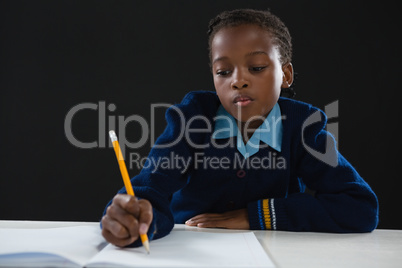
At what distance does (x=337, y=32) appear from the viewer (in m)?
2.25

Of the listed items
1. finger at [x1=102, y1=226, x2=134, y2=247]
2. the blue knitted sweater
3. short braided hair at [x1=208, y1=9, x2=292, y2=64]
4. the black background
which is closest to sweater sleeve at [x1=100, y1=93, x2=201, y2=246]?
the blue knitted sweater

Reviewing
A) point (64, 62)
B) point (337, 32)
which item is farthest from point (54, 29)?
point (337, 32)

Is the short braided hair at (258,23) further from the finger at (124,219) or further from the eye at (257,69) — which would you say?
the finger at (124,219)

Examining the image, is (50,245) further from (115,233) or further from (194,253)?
(194,253)

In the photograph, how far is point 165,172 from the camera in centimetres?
101

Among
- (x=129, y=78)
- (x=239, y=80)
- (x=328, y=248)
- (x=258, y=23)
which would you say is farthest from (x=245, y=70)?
(x=129, y=78)

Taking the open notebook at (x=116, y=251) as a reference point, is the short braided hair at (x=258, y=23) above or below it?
above

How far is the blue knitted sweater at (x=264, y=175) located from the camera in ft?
3.22

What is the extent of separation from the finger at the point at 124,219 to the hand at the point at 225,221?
0.92ft

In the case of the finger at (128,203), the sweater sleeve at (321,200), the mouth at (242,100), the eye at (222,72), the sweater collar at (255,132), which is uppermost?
the eye at (222,72)

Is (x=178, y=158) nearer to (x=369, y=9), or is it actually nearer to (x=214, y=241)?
(x=214, y=241)

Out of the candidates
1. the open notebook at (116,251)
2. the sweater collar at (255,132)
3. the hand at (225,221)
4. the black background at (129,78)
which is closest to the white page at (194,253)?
the open notebook at (116,251)

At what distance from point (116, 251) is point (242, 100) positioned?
1.59ft

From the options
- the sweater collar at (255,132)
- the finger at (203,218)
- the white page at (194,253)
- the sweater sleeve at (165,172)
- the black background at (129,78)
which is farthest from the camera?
the black background at (129,78)
